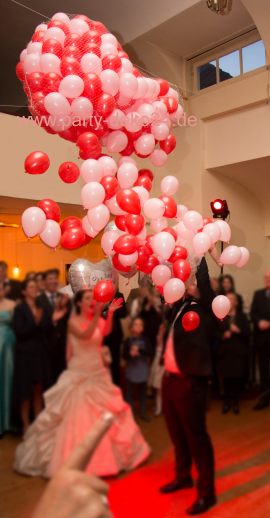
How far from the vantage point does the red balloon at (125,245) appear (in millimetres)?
1155

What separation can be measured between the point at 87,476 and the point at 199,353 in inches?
73.4

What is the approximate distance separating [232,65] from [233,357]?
87.5 inches

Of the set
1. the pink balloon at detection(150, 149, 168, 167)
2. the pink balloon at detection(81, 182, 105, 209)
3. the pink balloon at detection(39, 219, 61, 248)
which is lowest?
the pink balloon at detection(39, 219, 61, 248)

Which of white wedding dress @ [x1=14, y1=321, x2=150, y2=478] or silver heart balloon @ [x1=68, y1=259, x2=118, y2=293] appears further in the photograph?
white wedding dress @ [x1=14, y1=321, x2=150, y2=478]

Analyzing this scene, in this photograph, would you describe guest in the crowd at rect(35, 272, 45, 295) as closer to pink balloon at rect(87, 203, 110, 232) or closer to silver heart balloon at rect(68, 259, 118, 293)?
silver heart balloon at rect(68, 259, 118, 293)

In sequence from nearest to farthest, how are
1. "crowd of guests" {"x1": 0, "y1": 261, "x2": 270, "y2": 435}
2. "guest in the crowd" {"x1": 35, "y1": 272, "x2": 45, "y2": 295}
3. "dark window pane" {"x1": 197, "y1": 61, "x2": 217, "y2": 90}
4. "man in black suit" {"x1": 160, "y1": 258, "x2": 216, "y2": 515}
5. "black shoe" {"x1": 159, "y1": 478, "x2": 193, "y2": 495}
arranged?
1. "dark window pane" {"x1": 197, "y1": 61, "x2": 217, "y2": 90}
2. "man in black suit" {"x1": 160, "y1": 258, "x2": 216, "y2": 515}
3. "guest in the crowd" {"x1": 35, "y1": 272, "x2": 45, "y2": 295}
4. "black shoe" {"x1": 159, "y1": 478, "x2": 193, "y2": 495}
5. "crowd of guests" {"x1": 0, "y1": 261, "x2": 270, "y2": 435}

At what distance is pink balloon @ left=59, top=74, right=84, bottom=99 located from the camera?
3.67 ft

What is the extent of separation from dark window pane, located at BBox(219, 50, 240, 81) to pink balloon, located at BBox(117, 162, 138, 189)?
112cm

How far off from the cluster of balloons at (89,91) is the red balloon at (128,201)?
0.46ft

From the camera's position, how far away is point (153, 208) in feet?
4.06

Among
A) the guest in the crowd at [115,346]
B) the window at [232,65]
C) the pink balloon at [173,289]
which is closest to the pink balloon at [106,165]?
the pink balloon at [173,289]

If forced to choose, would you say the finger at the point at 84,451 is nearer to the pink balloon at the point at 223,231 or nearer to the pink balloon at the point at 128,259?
the pink balloon at the point at 128,259

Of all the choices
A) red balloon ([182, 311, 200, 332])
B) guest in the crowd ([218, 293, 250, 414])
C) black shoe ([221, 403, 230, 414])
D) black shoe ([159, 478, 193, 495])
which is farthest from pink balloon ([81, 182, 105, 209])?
black shoe ([221, 403, 230, 414])

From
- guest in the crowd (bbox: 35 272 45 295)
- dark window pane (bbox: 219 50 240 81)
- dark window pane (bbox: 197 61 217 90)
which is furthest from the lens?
guest in the crowd (bbox: 35 272 45 295)
